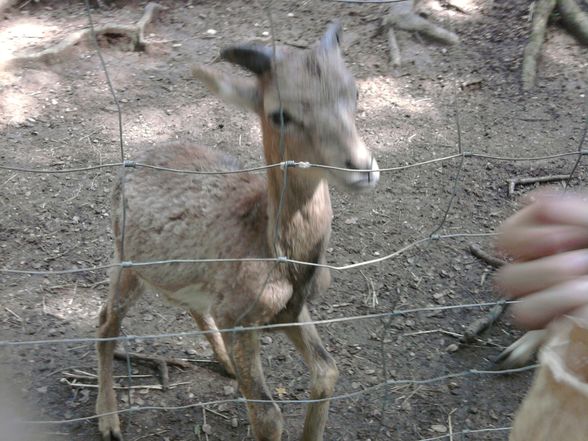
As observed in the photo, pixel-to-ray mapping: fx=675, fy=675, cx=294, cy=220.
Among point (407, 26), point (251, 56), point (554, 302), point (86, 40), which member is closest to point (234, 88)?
point (251, 56)

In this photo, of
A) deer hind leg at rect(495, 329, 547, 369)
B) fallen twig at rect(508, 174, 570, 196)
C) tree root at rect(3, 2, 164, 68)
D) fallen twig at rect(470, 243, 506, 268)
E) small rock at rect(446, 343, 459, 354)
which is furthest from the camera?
tree root at rect(3, 2, 164, 68)

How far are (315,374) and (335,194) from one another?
2.24m

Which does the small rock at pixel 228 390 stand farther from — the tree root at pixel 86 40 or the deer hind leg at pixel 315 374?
the tree root at pixel 86 40

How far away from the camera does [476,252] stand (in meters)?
4.91

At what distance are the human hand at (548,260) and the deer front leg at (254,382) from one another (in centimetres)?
212

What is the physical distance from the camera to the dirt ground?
396 centimetres

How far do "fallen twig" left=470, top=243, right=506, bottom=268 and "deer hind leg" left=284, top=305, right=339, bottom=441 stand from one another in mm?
1832

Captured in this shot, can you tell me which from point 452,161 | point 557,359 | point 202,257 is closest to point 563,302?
point 557,359

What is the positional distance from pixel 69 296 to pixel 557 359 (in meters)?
3.92

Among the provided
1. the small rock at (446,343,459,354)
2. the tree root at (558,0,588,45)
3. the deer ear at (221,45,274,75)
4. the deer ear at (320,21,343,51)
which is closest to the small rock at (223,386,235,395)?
the small rock at (446,343,459,354)

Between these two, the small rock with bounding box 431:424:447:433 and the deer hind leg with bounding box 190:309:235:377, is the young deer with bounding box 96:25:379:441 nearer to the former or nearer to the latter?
the deer hind leg with bounding box 190:309:235:377

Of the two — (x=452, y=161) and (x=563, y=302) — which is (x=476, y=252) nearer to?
(x=452, y=161)

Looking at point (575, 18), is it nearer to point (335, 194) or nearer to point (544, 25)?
point (544, 25)

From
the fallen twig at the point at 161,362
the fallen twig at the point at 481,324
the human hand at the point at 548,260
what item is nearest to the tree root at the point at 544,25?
the fallen twig at the point at 481,324
